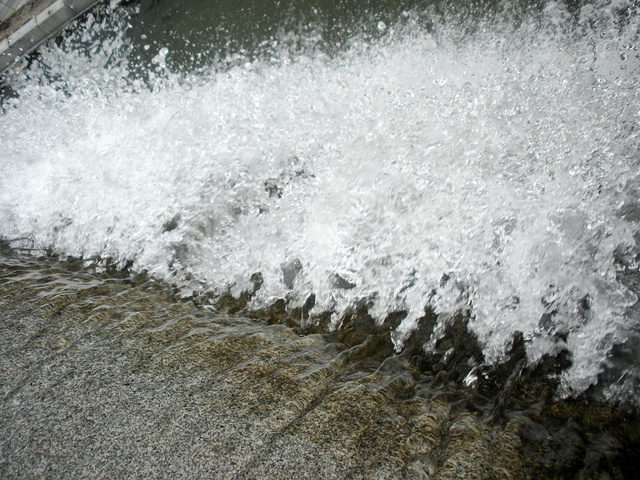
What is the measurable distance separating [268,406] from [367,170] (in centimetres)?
192

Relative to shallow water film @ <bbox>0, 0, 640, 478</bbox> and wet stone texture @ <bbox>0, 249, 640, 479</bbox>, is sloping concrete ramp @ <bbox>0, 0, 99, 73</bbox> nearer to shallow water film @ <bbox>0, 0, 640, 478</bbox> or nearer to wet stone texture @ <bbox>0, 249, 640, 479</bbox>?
shallow water film @ <bbox>0, 0, 640, 478</bbox>

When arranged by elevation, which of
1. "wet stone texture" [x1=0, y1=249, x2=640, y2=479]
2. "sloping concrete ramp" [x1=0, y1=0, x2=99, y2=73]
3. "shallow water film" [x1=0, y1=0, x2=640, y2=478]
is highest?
"sloping concrete ramp" [x1=0, y1=0, x2=99, y2=73]

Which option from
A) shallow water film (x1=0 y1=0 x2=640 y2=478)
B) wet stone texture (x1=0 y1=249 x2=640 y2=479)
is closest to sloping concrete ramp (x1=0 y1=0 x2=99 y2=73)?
shallow water film (x1=0 y1=0 x2=640 y2=478)

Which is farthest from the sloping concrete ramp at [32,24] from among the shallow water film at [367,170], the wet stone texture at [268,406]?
the wet stone texture at [268,406]

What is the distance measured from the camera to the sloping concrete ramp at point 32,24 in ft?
13.6

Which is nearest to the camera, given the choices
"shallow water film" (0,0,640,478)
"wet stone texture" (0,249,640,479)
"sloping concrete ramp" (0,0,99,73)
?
"wet stone texture" (0,249,640,479)

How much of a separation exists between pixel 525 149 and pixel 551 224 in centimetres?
61

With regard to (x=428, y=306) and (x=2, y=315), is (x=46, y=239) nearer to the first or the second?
(x=2, y=315)

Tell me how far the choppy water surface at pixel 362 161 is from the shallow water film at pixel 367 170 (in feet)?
0.05

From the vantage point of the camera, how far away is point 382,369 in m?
2.30

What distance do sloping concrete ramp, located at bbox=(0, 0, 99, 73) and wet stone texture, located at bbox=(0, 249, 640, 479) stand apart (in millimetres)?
2986

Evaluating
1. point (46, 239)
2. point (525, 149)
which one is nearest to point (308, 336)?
point (525, 149)

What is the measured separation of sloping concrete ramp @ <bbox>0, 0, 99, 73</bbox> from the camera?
4156 millimetres

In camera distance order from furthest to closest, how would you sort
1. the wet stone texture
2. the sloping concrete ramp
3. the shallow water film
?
1. the sloping concrete ramp
2. the shallow water film
3. the wet stone texture
